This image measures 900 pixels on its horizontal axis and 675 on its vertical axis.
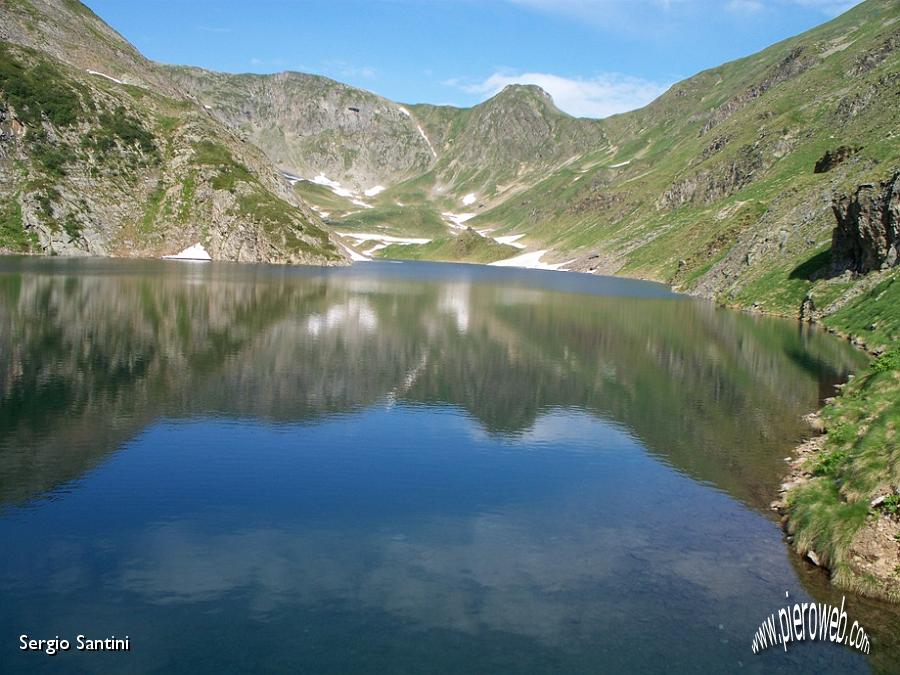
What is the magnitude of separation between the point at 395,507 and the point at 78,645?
11.8 metres

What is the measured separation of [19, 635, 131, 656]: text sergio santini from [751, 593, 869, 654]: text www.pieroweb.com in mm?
→ 16009

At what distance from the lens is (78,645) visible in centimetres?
1655

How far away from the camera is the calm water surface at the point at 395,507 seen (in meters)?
17.4

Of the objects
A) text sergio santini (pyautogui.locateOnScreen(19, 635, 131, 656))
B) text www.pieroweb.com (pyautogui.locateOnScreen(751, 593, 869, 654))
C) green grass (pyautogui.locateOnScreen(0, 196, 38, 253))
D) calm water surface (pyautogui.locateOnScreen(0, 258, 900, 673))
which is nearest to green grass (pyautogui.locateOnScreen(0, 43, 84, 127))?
green grass (pyautogui.locateOnScreen(0, 196, 38, 253))

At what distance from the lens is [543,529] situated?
24.7 m

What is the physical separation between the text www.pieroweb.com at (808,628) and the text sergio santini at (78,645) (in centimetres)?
1601

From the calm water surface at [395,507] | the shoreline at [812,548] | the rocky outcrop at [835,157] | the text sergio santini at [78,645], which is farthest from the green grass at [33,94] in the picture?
the shoreline at [812,548]

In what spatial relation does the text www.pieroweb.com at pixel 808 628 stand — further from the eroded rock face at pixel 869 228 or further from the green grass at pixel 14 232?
the green grass at pixel 14 232

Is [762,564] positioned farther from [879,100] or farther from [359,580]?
[879,100]

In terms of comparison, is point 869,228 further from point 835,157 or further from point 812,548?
point 835,157

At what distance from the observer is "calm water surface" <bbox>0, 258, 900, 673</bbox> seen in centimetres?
1742

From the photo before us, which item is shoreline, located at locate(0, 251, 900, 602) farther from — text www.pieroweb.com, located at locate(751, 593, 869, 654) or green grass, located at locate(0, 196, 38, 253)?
green grass, located at locate(0, 196, 38, 253)

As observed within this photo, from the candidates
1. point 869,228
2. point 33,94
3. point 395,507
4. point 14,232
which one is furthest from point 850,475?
point 33,94

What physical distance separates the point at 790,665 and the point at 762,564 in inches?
205
